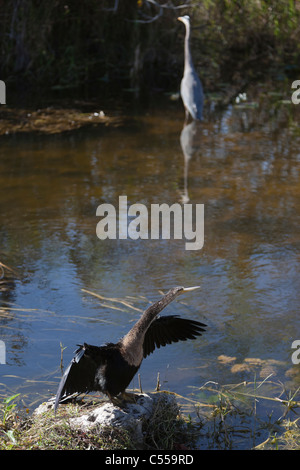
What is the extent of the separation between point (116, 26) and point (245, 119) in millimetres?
3540

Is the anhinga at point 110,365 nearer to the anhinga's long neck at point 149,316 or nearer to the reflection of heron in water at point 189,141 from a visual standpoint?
the anhinga's long neck at point 149,316

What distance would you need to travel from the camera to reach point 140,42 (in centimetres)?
1081

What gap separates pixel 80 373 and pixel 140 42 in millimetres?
9025

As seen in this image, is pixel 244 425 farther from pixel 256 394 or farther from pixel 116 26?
pixel 116 26

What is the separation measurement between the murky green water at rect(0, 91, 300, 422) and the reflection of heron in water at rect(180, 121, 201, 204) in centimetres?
1

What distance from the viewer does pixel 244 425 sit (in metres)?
2.90

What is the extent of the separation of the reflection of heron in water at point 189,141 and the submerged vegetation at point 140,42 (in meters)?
2.51

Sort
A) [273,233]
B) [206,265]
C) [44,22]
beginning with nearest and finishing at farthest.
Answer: [206,265], [273,233], [44,22]


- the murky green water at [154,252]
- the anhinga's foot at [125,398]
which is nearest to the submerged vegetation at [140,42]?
the murky green water at [154,252]

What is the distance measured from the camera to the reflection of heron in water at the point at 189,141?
6844 mm

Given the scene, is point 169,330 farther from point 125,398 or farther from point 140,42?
point 140,42

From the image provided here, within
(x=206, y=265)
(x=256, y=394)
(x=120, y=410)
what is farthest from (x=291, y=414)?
(x=206, y=265)

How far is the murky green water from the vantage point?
11.4 feet

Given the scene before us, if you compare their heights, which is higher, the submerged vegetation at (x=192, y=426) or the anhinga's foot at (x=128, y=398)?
the anhinga's foot at (x=128, y=398)
